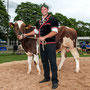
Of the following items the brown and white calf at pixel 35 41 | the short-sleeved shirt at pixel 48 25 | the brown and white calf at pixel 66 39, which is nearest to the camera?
the short-sleeved shirt at pixel 48 25

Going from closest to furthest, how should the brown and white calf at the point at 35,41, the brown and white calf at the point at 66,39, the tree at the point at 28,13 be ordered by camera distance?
the brown and white calf at the point at 35,41
the brown and white calf at the point at 66,39
the tree at the point at 28,13

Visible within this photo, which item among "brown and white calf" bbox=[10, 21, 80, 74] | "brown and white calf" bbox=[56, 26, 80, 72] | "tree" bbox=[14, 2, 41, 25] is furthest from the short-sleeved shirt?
"tree" bbox=[14, 2, 41, 25]

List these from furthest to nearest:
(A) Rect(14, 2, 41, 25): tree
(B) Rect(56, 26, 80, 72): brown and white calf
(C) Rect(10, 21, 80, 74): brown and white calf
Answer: (A) Rect(14, 2, 41, 25): tree → (B) Rect(56, 26, 80, 72): brown and white calf → (C) Rect(10, 21, 80, 74): brown and white calf

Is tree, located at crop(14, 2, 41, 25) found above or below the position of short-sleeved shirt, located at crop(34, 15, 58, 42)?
above

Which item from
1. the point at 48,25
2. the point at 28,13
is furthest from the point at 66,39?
the point at 28,13

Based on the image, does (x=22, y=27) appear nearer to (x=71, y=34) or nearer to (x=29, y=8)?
(x=71, y=34)

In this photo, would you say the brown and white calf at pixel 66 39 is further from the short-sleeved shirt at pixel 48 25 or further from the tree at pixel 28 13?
the tree at pixel 28 13

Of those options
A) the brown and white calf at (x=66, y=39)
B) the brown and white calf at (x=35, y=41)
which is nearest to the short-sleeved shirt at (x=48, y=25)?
the brown and white calf at (x=35, y=41)

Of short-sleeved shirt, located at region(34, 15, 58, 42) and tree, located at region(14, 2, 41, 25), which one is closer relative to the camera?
short-sleeved shirt, located at region(34, 15, 58, 42)

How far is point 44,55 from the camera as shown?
4.28 meters

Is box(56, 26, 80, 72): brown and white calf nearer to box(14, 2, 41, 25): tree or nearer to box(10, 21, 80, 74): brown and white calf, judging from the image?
box(10, 21, 80, 74): brown and white calf

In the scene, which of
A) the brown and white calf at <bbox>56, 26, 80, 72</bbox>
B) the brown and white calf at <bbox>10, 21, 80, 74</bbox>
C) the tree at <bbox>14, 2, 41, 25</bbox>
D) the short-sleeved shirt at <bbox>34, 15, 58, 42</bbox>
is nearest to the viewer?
the short-sleeved shirt at <bbox>34, 15, 58, 42</bbox>

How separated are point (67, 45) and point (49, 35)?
2.87 metres

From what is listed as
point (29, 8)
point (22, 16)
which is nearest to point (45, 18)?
point (22, 16)
